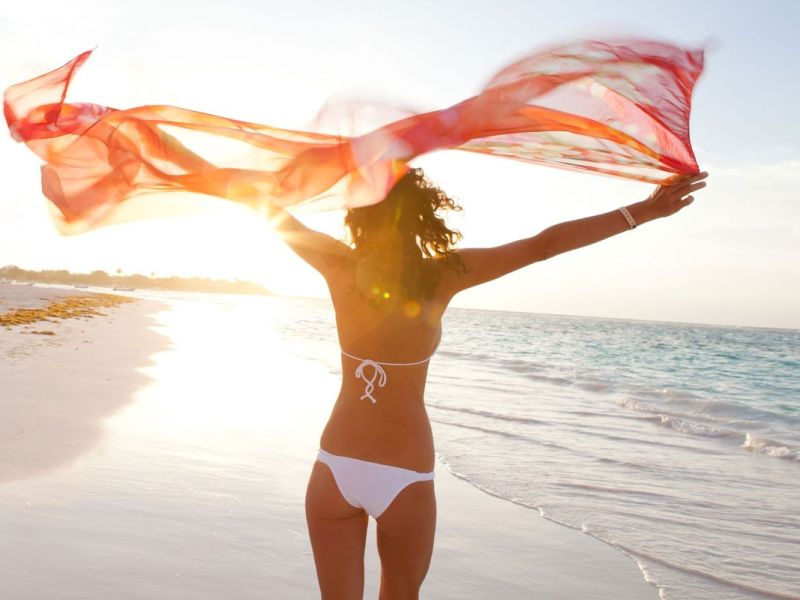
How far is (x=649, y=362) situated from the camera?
106 ft

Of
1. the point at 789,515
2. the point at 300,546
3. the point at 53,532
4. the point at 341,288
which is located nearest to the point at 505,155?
the point at 341,288

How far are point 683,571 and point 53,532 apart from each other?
14.6 feet

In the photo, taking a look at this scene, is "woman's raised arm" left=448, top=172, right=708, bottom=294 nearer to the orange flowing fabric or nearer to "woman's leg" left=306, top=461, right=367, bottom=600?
the orange flowing fabric

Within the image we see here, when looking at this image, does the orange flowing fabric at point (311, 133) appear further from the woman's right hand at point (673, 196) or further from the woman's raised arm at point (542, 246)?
the woman's raised arm at point (542, 246)

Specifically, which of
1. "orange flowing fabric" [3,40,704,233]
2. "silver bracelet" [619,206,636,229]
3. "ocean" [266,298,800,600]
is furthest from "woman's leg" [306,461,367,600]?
"ocean" [266,298,800,600]

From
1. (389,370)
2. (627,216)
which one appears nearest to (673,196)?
(627,216)

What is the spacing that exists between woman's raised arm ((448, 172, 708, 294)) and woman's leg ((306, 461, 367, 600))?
874 millimetres

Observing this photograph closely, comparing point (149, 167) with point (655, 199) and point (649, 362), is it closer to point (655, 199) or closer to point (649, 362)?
point (655, 199)

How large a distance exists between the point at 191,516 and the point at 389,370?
3.34 m

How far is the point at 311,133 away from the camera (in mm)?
3062

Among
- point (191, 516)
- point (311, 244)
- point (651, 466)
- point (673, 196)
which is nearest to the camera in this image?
point (311, 244)

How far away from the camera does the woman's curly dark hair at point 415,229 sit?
2.63 metres

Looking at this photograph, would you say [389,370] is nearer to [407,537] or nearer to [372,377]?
[372,377]

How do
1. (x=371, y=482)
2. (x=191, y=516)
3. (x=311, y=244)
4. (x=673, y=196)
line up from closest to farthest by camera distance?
(x=371, y=482)
(x=311, y=244)
(x=673, y=196)
(x=191, y=516)
